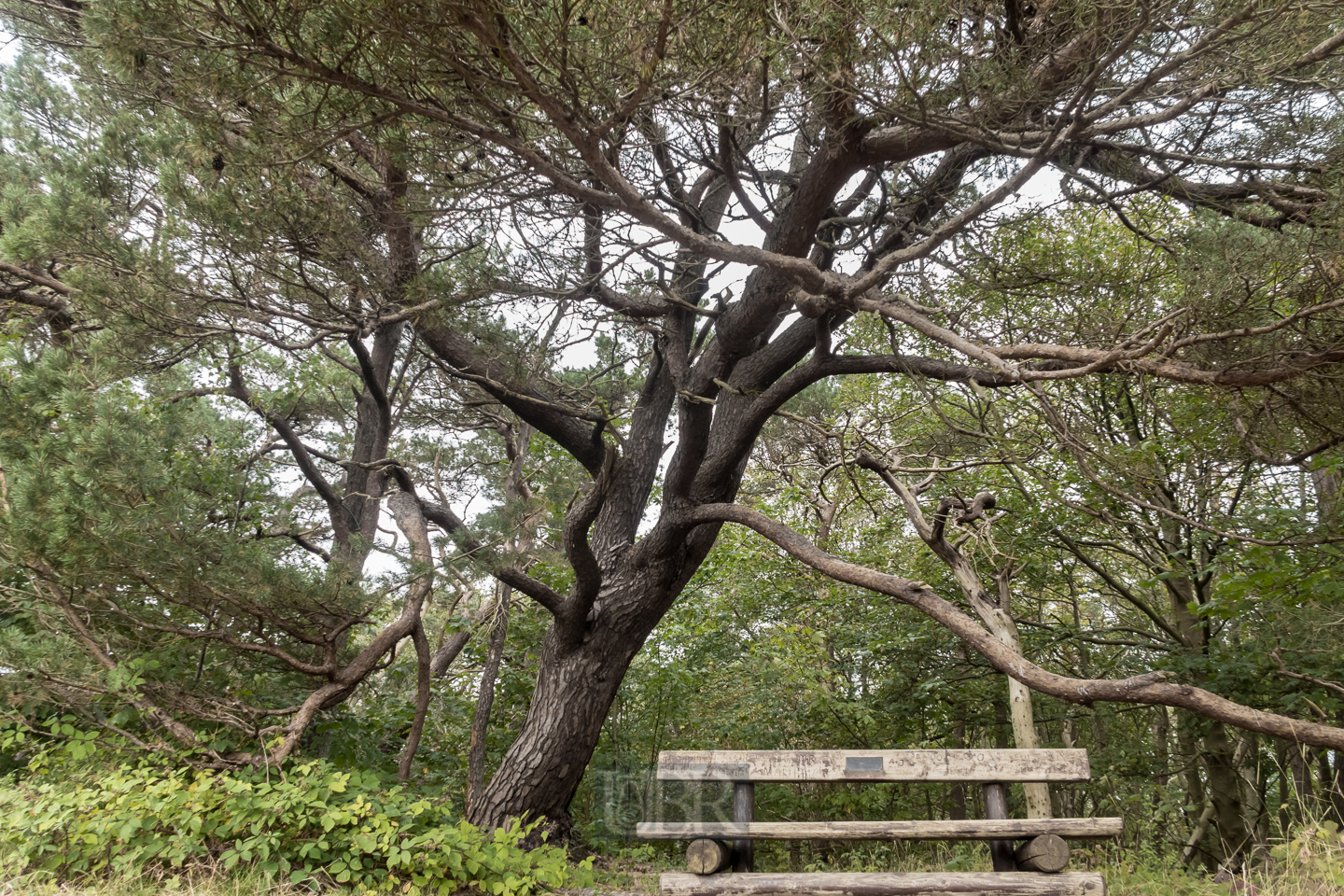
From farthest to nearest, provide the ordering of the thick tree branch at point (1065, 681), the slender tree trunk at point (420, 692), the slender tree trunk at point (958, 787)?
1. the slender tree trunk at point (958, 787)
2. the slender tree trunk at point (420, 692)
3. the thick tree branch at point (1065, 681)

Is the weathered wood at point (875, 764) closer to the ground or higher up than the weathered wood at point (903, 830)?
higher up

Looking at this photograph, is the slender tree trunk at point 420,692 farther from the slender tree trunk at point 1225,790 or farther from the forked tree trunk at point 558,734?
Result: the slender tree trunk at point 1225,790

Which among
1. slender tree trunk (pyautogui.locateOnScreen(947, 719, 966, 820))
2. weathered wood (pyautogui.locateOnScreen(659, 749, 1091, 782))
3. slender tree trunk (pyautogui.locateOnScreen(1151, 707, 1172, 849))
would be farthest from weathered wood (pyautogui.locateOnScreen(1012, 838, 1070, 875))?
slender tree trunk (pyautogui.locateOnScreen(1151, 707, 1172, 849))

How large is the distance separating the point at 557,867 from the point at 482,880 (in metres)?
0.35

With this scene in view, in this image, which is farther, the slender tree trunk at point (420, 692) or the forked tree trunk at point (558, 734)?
the forked tree trunk at point (558, 734)

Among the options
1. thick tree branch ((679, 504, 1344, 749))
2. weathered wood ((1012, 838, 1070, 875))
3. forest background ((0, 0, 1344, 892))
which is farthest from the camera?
weathered wood ((1012, 838, 1070, 875))

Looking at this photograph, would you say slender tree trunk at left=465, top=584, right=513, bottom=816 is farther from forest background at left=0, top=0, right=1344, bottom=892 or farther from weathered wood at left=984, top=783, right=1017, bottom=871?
weathered wood at left=984, top=783, right=1017, bottom=871

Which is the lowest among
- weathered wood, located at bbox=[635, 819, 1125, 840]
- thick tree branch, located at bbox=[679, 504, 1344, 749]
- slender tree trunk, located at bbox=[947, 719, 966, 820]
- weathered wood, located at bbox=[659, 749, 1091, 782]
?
slender tree trunk, located at bbox=[947, 719, 966, 820]

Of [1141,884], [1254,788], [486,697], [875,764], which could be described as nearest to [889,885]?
[875,764]

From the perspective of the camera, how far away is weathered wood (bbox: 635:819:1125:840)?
3230 millimetres

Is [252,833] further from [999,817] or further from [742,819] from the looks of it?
[999,817]

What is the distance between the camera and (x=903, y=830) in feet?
10.6

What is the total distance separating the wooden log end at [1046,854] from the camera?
3217 mm

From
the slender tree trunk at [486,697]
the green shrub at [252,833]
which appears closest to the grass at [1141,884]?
the green shrub at [252,833]
